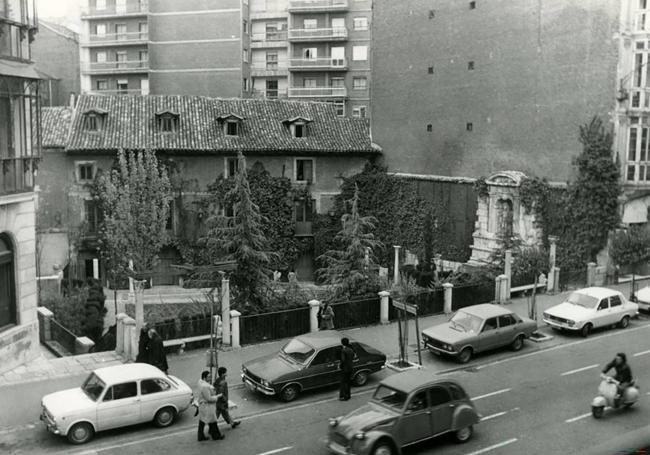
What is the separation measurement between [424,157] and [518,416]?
25.7 m

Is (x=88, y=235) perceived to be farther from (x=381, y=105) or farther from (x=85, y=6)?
(x=85, y=6)

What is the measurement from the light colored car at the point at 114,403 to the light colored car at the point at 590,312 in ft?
Answer: 44.4

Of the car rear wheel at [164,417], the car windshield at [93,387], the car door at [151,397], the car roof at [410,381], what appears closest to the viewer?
the car roof at [410,381]

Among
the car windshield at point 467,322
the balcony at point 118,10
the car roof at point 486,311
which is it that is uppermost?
the balcony at point 118,10

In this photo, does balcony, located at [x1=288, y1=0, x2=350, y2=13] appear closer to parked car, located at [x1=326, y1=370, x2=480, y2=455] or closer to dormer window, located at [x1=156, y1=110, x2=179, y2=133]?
dormer window, located at [x1=156, y1=110, x2=179, y2=133]

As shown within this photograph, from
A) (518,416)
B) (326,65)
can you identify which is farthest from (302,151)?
(518,416)

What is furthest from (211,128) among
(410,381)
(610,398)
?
(610,398)

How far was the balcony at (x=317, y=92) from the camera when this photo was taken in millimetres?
59531

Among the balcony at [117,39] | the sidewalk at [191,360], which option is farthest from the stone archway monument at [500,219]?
the balcony at [117,39]

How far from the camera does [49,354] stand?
75.3 feet

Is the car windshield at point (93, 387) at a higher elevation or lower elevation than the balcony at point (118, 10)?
lower

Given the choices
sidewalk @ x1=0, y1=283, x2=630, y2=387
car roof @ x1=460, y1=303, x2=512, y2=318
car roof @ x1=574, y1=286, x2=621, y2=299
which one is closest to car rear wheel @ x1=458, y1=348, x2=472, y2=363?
car roof @ x1=460, y1=303, x2=512, y2=318

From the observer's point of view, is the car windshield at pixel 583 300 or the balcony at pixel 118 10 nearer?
the car windshield at pixel 583 300

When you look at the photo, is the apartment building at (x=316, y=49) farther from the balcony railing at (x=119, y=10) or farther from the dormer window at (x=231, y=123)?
the dormer window at (x=231, y=123)
